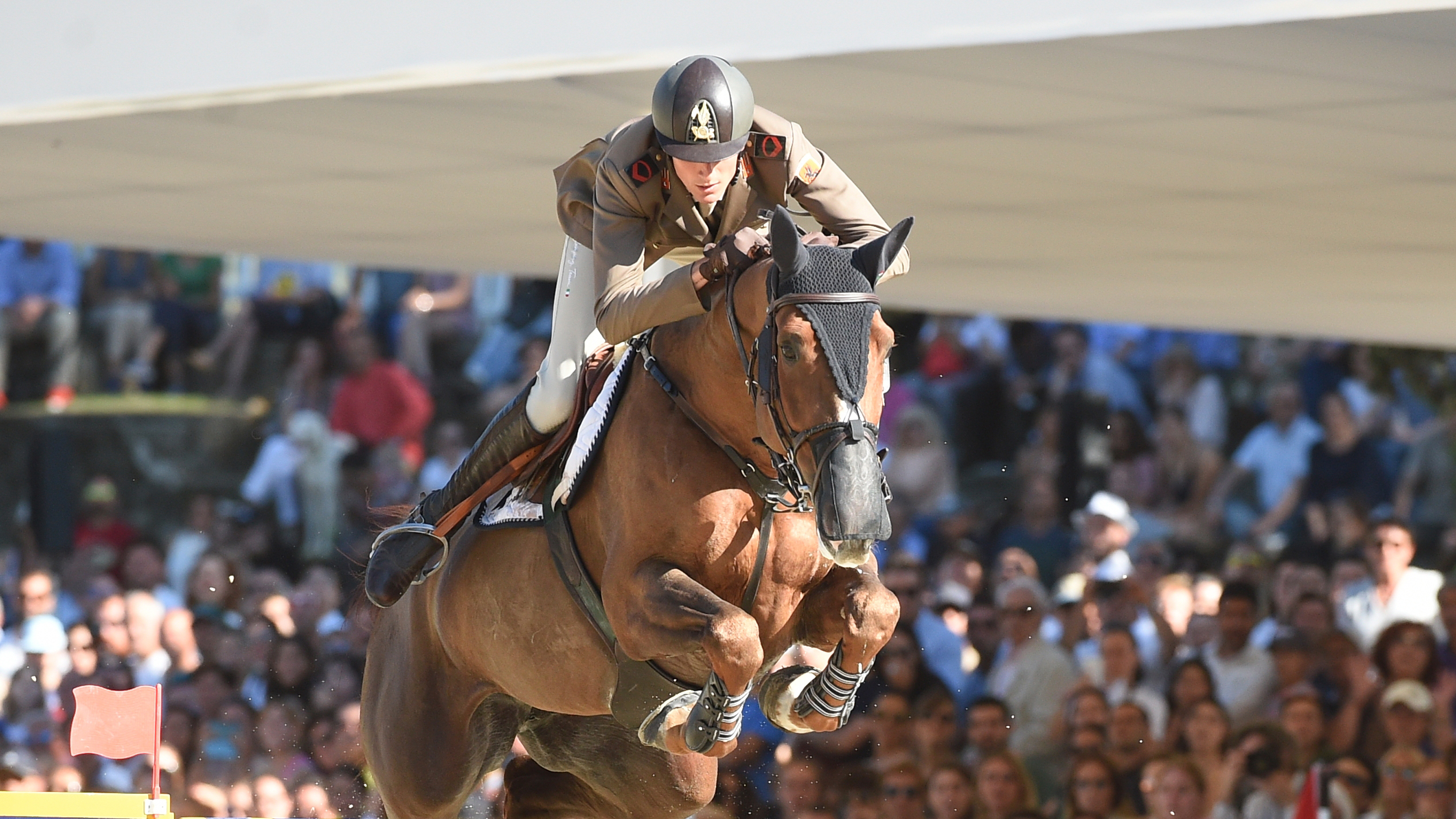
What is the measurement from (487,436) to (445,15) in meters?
1.64

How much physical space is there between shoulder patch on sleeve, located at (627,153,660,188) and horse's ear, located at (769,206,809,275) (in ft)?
2.15

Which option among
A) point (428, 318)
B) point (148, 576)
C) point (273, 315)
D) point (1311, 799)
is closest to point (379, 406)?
point (428, 318)

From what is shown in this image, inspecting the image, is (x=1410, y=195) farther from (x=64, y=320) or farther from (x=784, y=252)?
(x=64, y=320)

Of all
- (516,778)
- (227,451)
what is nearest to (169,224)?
(516,778)

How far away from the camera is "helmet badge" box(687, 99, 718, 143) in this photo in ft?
14.1

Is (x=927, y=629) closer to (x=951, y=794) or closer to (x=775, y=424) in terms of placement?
(x=951, y=794)

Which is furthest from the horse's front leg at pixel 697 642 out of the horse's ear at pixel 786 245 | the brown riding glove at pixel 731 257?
the horse's ear at pixel 786 245

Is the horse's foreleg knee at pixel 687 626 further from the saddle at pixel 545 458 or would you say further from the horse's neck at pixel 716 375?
the saddle at pixel 545 458

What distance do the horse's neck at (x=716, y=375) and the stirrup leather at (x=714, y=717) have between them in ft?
1.93

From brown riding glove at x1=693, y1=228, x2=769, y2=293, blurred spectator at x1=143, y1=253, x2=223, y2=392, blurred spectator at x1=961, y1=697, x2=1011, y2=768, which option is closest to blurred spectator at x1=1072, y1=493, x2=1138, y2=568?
blurred spectator at x1=961, y1=697, x2=1011, y2=768

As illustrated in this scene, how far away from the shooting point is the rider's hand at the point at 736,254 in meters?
4.20

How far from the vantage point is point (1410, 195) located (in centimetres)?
655

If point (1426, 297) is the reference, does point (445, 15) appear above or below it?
above

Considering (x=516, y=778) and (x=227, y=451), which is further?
(x=227, y=451)
